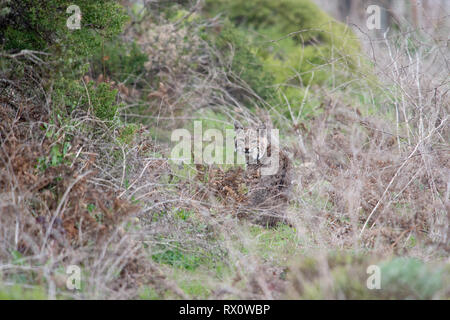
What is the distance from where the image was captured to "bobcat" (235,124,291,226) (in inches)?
208

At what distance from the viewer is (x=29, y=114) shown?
4711mm

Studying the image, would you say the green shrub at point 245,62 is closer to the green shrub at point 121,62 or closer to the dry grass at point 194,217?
the green shrub at point 121,62

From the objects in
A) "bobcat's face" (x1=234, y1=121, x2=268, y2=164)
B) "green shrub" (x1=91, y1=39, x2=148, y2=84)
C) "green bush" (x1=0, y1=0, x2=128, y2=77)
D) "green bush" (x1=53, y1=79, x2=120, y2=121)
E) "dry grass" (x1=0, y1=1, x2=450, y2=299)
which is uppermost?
"green shrub" (x1=91, y1=39, x2=148, y2=84)

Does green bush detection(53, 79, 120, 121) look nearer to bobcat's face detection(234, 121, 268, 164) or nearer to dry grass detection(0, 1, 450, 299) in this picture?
dry grass detection(0, 1, 450, 299)

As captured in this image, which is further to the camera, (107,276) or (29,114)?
(29,114)

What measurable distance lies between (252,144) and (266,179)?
0.47 meters

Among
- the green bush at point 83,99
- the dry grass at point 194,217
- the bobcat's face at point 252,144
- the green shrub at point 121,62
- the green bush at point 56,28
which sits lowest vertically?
the dry grass at point 194,217

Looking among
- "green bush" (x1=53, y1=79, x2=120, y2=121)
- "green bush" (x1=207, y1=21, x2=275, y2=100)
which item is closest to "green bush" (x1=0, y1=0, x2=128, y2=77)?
"green bush" (x1=53, y1=79, x2=120, y2=121)

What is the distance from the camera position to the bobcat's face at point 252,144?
5492 millimetres

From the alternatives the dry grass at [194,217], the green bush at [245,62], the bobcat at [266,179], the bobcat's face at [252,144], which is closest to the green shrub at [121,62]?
the green bush at [245,62]

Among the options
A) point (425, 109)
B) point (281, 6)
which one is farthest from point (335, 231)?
point (281, 6)
